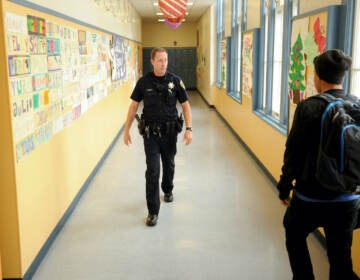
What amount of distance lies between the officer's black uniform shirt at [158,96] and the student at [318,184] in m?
1.66

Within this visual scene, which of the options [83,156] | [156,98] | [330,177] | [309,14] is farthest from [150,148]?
[330,177]

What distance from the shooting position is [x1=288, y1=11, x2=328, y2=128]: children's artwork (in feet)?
10.0

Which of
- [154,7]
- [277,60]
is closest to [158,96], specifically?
[277,60]

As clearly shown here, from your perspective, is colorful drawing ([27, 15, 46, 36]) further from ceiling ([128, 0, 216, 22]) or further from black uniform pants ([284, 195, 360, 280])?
ceiling ([128, 0, 216, 22])

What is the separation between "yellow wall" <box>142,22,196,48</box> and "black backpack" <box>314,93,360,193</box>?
15320 mm

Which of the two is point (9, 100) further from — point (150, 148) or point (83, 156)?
point (83, 156)

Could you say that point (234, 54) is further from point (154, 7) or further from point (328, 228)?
point (328, 228)

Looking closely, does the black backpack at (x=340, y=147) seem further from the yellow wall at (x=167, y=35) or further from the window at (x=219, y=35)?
the yellow wall at (x=167, y=35)

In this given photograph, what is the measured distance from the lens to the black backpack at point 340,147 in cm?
173

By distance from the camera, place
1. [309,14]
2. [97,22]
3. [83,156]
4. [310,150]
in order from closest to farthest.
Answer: [310,150]
[309,14]
[83,156]
[97,22]

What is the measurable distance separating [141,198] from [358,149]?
2743mm

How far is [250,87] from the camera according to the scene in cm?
591

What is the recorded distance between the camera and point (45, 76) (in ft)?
9.62

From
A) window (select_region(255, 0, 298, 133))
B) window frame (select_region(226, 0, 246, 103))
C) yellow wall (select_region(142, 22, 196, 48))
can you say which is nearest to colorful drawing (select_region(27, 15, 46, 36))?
window (select_region(255, 0, 298, 133))
